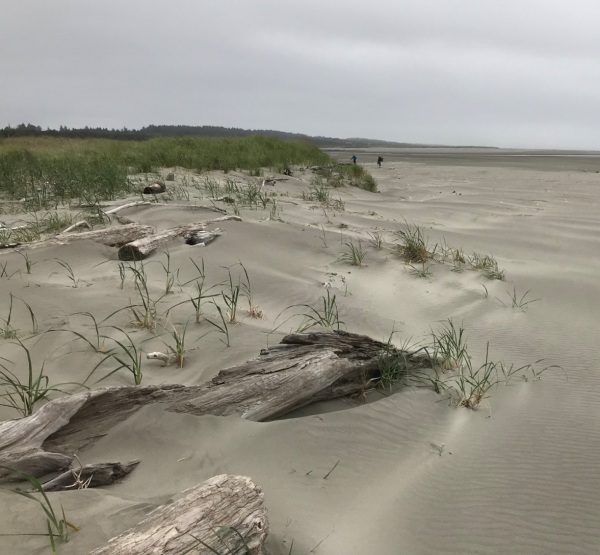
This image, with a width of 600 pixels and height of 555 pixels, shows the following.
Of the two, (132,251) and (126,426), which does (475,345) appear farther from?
(132,251)

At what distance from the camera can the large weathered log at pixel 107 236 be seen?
425cm

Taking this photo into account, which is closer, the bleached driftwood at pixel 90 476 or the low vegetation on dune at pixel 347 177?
the bleached driftwood at pixel 90 476

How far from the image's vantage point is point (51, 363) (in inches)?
94.3

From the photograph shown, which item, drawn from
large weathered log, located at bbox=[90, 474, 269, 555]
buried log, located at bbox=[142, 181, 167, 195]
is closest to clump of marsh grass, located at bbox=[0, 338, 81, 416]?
large weathered log, located at bbox=[90, 474, 269, 555]

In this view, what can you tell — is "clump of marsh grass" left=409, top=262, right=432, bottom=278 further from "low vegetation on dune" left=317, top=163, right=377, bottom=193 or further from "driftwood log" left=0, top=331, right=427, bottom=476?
"low vegetation on dune" left=317, top=163, right=377, bottom=193

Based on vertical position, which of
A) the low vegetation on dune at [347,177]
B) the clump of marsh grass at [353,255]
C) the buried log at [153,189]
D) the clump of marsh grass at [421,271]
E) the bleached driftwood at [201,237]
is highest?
the low vegetation on dune at [347,177]

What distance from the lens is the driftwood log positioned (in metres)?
1.63

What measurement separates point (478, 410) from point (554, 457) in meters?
0.38

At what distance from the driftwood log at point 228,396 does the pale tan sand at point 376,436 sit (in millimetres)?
63

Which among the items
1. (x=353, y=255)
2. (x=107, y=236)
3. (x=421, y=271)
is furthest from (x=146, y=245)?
(x=421, y=271)

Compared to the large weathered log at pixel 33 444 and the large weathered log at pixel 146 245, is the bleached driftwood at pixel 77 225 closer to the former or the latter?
the large weathered log at pixel 146 245

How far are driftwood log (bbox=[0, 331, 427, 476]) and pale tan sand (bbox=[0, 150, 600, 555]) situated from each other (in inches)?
2.5

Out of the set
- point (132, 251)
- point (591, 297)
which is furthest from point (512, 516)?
point (132, 251)

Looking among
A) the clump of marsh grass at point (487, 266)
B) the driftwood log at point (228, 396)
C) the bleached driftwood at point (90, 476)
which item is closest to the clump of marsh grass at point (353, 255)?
the clump of marsh grass at point (487, 266)
